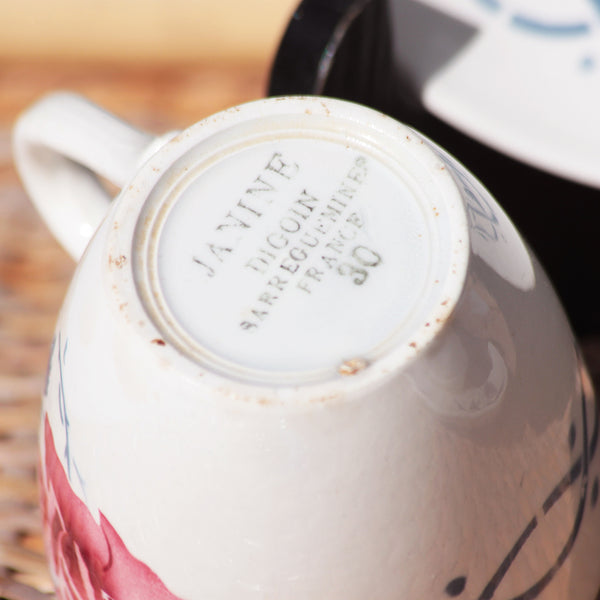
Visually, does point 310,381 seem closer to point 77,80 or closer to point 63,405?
point 63,405

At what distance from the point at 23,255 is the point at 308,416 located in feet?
1.31

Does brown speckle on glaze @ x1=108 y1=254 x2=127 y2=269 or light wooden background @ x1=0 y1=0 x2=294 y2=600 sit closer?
brown speckle on glaze @ x1=108 y1=254 x2=127 y2=269

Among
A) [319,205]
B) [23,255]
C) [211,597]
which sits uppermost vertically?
Answer: [319,205]

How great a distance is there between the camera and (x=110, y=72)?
0.70 m

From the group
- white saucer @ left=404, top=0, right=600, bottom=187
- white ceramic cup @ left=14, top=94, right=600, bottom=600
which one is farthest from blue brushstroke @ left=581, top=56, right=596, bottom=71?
white ceramic cup @ left=14, top=94, right=600, bottom=600

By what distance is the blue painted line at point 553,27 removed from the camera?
0.48m

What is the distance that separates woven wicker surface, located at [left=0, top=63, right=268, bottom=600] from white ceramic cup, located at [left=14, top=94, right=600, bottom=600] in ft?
0.51

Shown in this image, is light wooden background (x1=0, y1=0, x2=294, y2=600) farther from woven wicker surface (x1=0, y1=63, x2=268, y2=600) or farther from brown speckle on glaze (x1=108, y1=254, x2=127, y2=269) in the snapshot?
brown speckle on glaze (x1=108, y1=254, x2=127, y2=269)

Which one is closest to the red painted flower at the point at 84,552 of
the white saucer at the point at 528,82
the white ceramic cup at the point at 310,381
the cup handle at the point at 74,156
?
the white ceramic cup at the point at 310,381

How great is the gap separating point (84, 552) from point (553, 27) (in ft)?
1.15

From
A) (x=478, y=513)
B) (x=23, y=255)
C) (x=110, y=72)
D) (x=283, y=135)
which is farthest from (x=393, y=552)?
(x=110, y=72)

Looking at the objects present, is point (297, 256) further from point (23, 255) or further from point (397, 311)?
point (23, 255)

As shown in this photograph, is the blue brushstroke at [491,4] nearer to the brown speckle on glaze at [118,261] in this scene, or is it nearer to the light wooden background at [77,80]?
the light wooden background at [77,80]

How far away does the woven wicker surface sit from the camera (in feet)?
1.56
